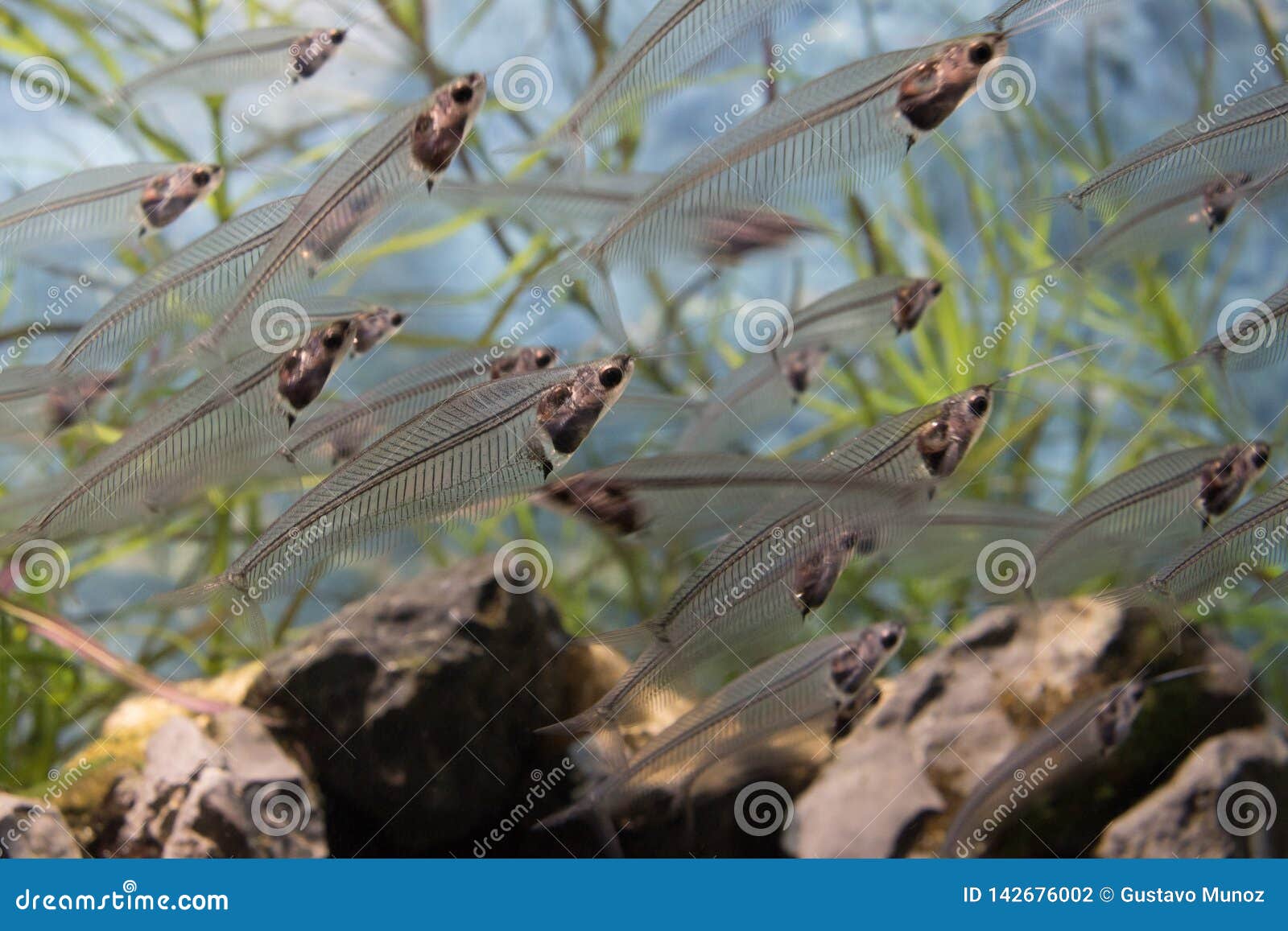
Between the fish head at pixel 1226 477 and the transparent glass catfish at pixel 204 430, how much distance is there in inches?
94.3

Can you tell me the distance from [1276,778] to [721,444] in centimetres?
225

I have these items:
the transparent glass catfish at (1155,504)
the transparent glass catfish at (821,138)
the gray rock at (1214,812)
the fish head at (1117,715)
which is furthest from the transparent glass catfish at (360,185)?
the gray rock at (1214,812)

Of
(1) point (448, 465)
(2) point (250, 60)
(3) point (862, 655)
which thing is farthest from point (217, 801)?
(2) point (250, 60)

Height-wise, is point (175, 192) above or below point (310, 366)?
above

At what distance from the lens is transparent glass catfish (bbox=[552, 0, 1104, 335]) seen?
2.02m

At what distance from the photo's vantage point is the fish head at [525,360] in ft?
8.14

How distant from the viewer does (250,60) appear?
248cm

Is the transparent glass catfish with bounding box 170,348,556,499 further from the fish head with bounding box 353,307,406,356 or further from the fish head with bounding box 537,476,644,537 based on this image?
the fish head with bounding box 537,476,644,537

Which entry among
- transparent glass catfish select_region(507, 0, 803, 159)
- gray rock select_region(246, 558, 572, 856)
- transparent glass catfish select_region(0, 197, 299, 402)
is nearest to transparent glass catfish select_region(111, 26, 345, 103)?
transparent glass catfish select_region(0, 197, 299, 402)

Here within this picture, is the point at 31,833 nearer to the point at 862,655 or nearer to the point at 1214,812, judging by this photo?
the point at 862,655

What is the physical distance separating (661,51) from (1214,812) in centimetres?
294

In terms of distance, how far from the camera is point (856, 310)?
2.62 meters

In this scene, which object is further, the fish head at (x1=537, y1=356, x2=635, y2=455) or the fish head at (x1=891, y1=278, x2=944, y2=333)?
the fish head at (x1=891, y1=278, x2=944, y2=333)

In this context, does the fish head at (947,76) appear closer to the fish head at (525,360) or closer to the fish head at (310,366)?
the fish head at (525,360)
